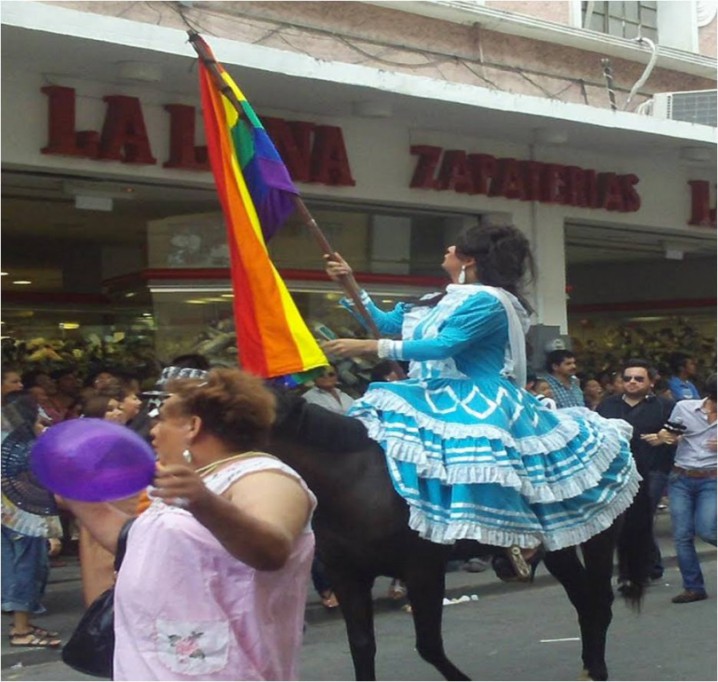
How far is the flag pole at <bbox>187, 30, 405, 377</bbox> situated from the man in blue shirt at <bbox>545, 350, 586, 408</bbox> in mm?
5522

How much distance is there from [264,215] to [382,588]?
15.4ft

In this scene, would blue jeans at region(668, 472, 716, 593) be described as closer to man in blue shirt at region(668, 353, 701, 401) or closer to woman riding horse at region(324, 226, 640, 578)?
woman riding horse at region(324, 226, 640, 578)

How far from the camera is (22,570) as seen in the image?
30.3 ft

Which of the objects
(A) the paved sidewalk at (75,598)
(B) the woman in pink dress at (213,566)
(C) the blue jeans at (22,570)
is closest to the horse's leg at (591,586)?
(A) the paved sidewalk at (75,598)

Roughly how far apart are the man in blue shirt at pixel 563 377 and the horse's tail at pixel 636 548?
185 inches

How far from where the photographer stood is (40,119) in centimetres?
1188

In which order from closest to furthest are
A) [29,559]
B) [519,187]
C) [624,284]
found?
[29,559] < [519,187] < [624,284]

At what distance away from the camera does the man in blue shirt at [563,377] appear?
13117mm

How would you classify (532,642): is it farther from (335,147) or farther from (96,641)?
(335,147)

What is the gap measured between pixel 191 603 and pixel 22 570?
6037mm

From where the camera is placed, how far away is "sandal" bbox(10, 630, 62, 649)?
8977mm

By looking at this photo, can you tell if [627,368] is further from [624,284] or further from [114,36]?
[624,284]

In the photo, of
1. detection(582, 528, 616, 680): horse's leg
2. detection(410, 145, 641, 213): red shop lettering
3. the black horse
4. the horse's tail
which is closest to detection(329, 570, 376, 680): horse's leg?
the black horse

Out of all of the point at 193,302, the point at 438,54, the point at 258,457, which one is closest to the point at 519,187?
the point at 438,54
